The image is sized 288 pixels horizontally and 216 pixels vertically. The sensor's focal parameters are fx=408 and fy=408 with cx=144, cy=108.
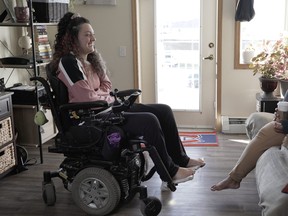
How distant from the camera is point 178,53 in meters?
4.47

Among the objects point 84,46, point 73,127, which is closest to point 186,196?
point 73,127

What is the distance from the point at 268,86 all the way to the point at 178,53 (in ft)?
3.53

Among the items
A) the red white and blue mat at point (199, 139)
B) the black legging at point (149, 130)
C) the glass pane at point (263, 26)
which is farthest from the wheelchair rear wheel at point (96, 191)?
the glass pane at point (263, 26)

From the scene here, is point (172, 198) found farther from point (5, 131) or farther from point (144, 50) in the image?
point (144, 50)

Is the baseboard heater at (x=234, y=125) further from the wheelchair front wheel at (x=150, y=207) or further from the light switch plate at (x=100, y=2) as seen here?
the wheelchair front wheel at (x=150, y=207)

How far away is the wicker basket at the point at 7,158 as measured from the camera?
10.5ft

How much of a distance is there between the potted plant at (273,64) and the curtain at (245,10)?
1.21ft

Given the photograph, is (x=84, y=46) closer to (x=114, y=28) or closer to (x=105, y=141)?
(x=105, y=141)

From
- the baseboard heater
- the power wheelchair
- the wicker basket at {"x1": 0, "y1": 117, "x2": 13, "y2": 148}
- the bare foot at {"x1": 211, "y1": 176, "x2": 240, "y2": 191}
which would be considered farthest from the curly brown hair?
the baseboard heater

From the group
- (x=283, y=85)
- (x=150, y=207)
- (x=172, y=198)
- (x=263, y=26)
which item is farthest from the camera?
(x=263, y=26)

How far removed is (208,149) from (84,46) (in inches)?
67.5

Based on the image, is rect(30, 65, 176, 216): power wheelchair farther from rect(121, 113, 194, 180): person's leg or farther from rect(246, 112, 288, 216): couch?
rect(246, 112, 288, 216): couch

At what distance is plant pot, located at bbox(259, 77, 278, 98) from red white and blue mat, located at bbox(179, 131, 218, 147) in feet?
2.25

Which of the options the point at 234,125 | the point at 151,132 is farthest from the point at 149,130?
the point at 234,125
